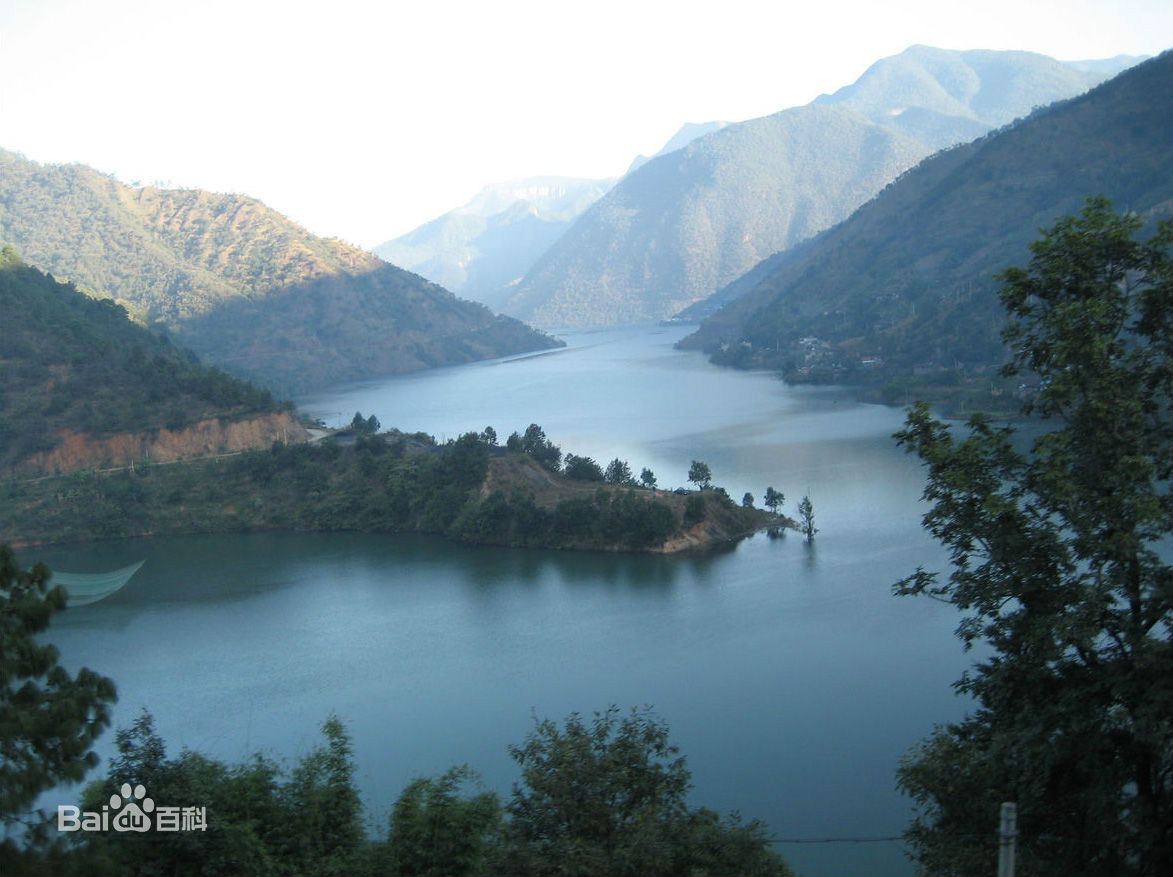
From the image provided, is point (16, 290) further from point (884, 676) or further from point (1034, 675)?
point (1034, 675)

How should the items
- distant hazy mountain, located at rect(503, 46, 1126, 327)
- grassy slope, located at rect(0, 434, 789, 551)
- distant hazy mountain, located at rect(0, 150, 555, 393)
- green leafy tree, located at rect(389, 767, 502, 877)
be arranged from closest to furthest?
green leafy tree, located at rect(389, 767, 502, 877), grassy slope, located at rect(0, 434, 789, 551), distant hazy mountain, located at rect(0, 150, 555, 393), distant hazy mountain, located at rect(503, 46, 1126, 327)

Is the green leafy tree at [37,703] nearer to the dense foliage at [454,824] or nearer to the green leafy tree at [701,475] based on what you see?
the dense foliage at [454,824]

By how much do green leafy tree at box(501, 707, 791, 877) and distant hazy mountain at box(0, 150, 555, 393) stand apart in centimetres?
5343

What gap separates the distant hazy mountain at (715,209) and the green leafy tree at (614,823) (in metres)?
110

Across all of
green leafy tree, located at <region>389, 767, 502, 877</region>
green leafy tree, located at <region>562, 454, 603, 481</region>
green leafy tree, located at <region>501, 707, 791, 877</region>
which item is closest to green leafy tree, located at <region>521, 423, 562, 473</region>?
green leafy tree, located at <region>562, 454, 603, 481</region>

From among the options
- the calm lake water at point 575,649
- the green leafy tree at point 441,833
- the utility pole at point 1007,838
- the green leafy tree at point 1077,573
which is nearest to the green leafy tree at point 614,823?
the green leafy tree at point 441,833

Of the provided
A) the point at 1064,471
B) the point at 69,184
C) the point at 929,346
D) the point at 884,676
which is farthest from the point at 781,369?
the point at 69,184

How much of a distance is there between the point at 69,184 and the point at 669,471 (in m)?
64.1

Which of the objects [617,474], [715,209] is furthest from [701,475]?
[715,209]

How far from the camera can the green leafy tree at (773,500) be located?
2375 centimetres

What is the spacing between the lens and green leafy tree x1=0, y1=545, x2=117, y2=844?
4023mm

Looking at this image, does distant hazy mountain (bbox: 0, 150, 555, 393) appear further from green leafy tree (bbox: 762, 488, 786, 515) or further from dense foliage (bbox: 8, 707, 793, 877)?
dense foliage (bbox: 8, 707, 793, 877)

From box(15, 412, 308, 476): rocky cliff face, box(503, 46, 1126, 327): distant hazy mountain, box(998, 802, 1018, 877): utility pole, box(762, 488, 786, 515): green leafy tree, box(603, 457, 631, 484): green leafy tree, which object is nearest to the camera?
box(998, 802, 1018, 877): utility pole

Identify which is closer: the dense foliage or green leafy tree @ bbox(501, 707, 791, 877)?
green leafy tree @ bbox(501, 707, 791, 877)
